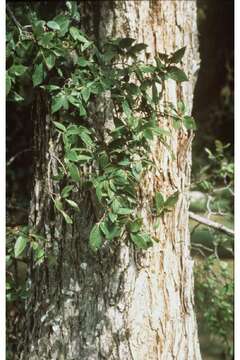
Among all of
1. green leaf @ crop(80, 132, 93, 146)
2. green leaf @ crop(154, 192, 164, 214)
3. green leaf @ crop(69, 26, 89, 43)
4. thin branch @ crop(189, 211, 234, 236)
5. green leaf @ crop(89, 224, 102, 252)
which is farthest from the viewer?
thin branch @ crop(189, 211, 234, 236)

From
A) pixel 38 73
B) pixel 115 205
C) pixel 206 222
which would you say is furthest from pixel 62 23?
pixel 206 222

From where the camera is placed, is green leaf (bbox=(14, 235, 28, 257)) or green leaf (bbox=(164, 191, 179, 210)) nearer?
green leaf (bbox=(14, 235, 28, 257))

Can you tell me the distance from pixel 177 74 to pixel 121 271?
777 mm

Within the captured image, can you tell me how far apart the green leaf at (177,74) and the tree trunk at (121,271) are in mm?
261

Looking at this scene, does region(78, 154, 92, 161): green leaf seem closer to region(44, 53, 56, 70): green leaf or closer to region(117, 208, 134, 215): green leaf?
region(117, 208, 134, 215): green leaf

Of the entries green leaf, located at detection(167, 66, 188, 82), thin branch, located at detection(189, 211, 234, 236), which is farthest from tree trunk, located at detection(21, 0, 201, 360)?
thin branch, located at detection(189, 211, 234, 236)

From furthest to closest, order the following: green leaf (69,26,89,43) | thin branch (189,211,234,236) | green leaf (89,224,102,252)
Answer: thin branch (189,211,234,236), green leaf (69,26,89,43), green leaf (89,224,102,252)

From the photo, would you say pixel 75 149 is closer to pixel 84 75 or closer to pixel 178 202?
pixel 84 75

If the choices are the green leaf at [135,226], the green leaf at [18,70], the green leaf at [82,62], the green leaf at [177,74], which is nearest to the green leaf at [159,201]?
the green leaf at [135,226]

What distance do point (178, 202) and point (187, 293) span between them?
38 cm

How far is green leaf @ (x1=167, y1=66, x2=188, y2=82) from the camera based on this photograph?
7.09 ft

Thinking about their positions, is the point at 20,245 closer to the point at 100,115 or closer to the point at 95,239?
the point at 95,239

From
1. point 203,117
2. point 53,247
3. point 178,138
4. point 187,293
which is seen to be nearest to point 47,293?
point 53,247

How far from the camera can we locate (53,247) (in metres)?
2.42
